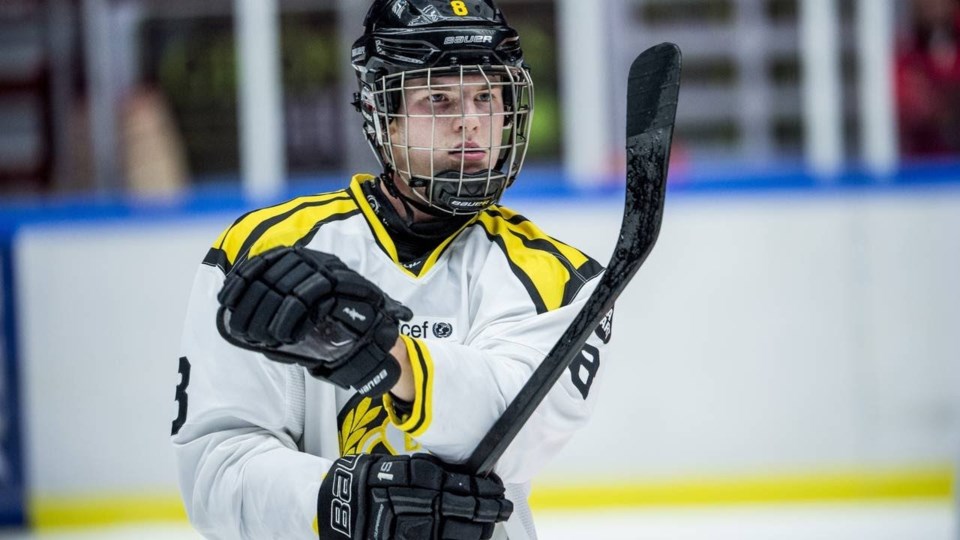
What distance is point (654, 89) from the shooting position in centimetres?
148

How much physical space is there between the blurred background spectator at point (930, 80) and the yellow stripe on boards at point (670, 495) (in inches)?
44.6

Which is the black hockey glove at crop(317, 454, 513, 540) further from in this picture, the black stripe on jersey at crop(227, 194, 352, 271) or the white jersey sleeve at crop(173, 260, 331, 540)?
the black stripe on jersey at crop(227, 194, 352, 271)

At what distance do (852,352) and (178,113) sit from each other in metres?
2.56

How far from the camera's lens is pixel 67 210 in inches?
167

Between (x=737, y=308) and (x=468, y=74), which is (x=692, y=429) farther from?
(x=468, y=74)

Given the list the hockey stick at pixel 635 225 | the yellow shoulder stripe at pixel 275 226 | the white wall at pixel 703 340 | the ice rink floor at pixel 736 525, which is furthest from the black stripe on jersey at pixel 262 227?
the white wall at pixel 703 340

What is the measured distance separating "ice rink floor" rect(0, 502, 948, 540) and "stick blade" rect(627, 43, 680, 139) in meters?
2.50

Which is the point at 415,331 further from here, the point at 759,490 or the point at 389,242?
the point at 759,490

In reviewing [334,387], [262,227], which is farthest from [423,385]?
[262,227]

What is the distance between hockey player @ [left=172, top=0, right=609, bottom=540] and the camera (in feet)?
4.84

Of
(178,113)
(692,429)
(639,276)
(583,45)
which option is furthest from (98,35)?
(692,429)

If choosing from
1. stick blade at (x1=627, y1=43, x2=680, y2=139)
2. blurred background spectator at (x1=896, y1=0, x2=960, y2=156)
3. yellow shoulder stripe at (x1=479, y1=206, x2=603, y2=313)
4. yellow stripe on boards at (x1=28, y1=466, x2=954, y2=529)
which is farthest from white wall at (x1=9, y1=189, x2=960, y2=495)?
stick blade at (x1=627, y1=43, x2=680, y2=139)

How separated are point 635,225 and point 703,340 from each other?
271cm

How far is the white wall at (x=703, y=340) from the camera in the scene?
4090 millimetres
